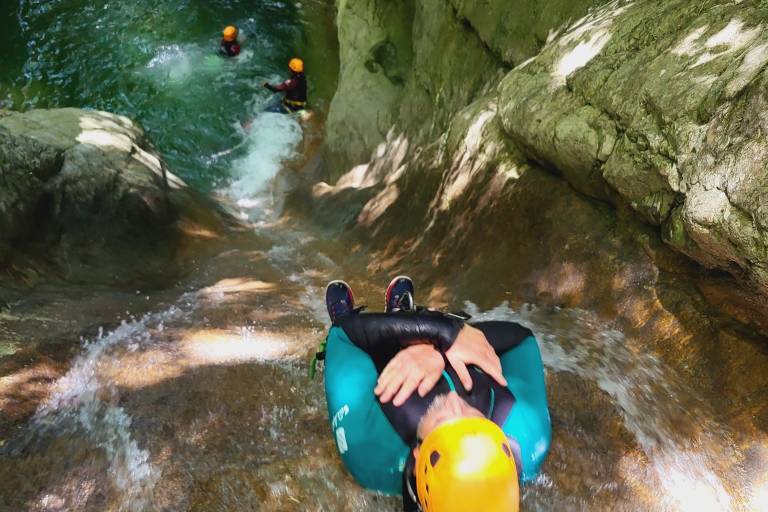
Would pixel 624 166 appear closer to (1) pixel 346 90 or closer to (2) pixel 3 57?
(1) pixel 346 90

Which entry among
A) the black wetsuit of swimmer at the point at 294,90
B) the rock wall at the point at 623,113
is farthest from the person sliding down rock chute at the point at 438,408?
the black wetsuit of swimmer at the point at 294,90

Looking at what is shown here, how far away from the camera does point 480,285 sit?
4.18 metres

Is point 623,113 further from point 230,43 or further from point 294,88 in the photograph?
point 230,43

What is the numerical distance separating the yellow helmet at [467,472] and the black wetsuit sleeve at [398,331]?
0.63m

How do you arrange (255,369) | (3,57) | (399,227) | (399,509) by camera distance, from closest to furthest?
(399,509)
(255,369)
(399,227)
(3,57)

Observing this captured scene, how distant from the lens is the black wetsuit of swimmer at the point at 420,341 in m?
→ 2.23

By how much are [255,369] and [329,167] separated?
668 centimetres

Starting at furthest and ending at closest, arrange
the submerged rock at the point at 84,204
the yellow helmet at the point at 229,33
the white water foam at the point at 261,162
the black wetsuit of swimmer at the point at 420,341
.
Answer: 1. the yellow helmet at the point at 229,33
2. the white water foam at the point at 261,162
3. the submerged rock at the point at 84,204
4. the black wetsuit of swimmer at the point at 420,341

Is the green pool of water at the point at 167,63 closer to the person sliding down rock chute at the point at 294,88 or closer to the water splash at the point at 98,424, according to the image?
the person sliding down rock chute at the point at 294,88

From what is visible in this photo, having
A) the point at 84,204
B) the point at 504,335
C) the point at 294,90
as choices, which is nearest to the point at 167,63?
the point at 294,90

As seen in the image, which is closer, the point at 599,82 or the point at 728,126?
the point at 728,126

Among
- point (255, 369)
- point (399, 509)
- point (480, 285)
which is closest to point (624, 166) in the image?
point (480, 285)

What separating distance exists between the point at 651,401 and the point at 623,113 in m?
1.79

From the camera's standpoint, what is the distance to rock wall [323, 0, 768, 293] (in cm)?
250
